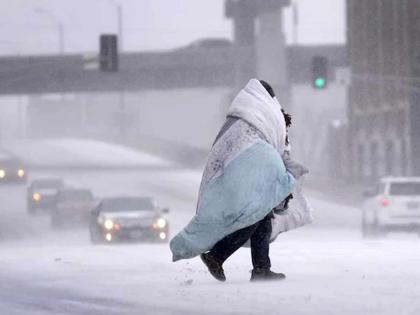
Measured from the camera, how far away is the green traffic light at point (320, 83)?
164 ft

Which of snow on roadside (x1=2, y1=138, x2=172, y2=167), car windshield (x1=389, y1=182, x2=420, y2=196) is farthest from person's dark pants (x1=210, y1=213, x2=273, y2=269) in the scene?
snow on roadside (x1=2, y1=138, x2=172, y2=167)

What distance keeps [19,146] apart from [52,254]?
114 metres

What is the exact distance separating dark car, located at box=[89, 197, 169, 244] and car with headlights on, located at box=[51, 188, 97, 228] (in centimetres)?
1327

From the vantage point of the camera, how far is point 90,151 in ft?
395

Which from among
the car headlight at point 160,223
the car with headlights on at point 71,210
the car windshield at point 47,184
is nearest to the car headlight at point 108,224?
the car headlight at point 160,223

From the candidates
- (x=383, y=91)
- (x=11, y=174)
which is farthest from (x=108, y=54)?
(x=383, y=91)

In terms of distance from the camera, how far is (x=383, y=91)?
3221 inches

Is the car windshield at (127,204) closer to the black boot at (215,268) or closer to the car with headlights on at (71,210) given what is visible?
the car with headlights on at (71,210)

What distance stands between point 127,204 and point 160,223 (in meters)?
2.08

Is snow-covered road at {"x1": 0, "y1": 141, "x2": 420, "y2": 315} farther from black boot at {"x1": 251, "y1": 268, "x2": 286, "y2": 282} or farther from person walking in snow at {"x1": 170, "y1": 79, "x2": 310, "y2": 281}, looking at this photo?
person walking in snow at {"x1": 170, "y1": 79, "x2": 310, "y2": 281}

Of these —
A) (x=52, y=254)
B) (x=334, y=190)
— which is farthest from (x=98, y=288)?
(x=334, y=190)

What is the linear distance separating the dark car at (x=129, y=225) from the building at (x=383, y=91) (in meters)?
38.8

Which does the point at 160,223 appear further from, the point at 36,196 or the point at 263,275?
the point at 36,196

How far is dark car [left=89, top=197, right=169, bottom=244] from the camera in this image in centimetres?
3278
